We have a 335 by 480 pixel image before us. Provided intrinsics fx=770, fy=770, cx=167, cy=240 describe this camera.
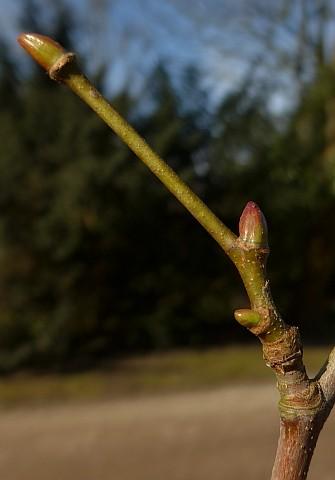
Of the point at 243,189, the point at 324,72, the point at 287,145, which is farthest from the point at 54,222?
the point at 324,72

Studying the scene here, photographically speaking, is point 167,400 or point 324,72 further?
point 324,72

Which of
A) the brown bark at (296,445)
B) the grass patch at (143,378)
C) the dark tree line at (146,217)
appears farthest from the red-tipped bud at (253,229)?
the dark tree line at (146,217)

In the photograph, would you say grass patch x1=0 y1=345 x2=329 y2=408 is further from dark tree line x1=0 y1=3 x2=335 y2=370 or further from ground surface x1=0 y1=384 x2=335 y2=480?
dark tree line x1=0 y1=3 x2=335 y2=370

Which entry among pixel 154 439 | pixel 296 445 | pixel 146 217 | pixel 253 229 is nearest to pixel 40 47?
pixel 253 229

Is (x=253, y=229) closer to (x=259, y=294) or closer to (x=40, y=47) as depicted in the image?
(x=259, y=294)

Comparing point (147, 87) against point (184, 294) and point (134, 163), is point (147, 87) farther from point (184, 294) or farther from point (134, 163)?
point (184, 294)
